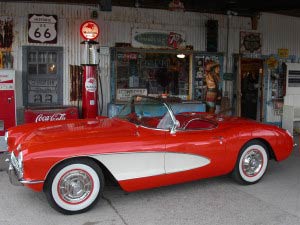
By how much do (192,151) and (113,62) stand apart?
15.3ft

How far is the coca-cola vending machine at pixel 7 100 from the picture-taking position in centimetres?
746

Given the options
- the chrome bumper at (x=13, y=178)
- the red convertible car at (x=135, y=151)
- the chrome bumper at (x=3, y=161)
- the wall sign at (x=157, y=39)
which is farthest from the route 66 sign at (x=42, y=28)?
the chrome bumper at (x=13, y=178)

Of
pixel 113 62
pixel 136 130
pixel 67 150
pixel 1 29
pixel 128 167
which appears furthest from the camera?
pixel 113 62

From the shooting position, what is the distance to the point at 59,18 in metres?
8.56

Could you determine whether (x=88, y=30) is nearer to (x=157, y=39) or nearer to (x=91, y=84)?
(x=91, y=84)

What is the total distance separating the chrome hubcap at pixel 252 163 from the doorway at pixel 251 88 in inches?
200

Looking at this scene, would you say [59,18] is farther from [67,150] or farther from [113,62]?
[67,150]

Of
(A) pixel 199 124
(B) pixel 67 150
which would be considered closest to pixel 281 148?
(A) pixel 199 124

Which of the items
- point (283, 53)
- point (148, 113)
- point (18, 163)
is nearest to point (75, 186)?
point (18, 163)

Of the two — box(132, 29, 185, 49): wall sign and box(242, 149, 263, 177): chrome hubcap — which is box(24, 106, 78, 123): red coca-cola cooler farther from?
box(242, 149, 263, 177): chrome hubcap

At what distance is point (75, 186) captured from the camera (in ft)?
14.3

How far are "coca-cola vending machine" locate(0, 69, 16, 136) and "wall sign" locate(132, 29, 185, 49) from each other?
3.05 m

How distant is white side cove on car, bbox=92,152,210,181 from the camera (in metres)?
4.51

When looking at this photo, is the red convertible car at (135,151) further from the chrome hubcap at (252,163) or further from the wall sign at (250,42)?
the wall sign at (250,42)
